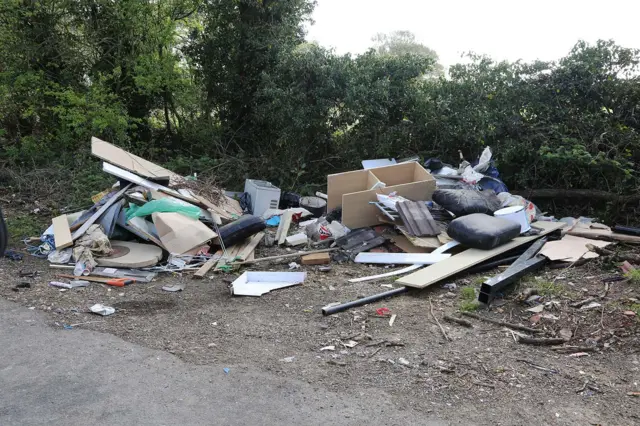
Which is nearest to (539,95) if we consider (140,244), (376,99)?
(376,99)

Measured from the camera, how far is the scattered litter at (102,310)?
4.66 m

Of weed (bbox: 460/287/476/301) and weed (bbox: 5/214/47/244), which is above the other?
weed (bbox: 5/214/47/244)

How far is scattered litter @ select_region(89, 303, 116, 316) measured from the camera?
4.66 meters

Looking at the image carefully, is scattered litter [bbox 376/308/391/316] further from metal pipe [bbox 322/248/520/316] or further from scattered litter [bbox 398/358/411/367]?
scattered litter [bbox 398/358/411/367]

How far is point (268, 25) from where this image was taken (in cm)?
1002

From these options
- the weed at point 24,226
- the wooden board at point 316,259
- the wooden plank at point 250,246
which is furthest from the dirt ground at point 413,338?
the weed at point 24,226

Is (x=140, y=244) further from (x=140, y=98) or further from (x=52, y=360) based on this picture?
(x=140, y=98)

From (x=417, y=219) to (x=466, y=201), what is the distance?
2.22ft

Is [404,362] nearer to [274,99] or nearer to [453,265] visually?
[453,265]

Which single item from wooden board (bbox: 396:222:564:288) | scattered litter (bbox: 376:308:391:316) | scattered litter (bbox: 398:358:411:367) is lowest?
scattered litter (bbox: 398:358:411:367)

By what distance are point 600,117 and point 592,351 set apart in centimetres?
461

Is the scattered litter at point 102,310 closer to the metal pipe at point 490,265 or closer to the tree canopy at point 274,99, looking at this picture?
the metal pipe at point 490,265

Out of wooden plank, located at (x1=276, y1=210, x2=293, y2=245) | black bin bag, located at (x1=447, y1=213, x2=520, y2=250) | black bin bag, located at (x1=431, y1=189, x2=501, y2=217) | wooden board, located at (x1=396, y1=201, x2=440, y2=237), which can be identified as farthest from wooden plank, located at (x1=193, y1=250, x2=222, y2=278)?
black bin bag, located at (x1=431, y1=189, x2=501, y2=217)

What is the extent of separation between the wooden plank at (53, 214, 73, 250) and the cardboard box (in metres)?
3.39
